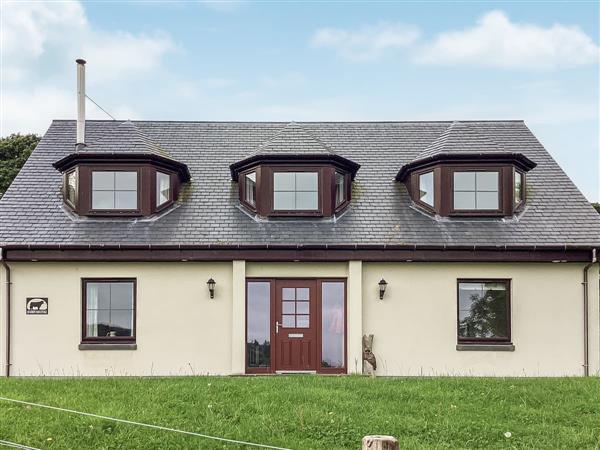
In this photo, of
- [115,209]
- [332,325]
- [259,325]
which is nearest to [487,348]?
[332,325]

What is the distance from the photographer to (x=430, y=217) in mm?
14273

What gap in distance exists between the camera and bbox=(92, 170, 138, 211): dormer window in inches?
558

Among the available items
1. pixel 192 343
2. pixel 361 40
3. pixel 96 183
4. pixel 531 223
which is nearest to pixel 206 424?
pixel 192 343

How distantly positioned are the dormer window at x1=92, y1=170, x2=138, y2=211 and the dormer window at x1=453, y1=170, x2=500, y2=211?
8116mm

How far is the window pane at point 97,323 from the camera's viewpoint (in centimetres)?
1308

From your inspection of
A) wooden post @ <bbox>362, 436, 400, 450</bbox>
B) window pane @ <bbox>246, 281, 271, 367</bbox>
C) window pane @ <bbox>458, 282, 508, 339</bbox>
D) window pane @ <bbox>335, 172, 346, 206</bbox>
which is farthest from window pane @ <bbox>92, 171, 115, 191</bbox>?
wooden post @ <bbox>362, 436, 400, 450</bbox>

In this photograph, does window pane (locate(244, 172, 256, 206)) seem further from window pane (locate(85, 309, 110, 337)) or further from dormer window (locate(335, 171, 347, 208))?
window pane (locate(85, 309, 110, 337))

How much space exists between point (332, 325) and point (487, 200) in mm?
5067

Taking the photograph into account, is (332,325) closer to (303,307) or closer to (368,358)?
(303,307)

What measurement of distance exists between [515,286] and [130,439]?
9.31 m

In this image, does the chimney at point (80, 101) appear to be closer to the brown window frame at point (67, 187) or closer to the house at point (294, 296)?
the brown window frame at point (67, 187)

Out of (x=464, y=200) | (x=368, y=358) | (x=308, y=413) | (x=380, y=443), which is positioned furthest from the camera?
(x=464, y=200)

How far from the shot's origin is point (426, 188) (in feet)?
48.4

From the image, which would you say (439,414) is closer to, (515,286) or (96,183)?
(515,286)
